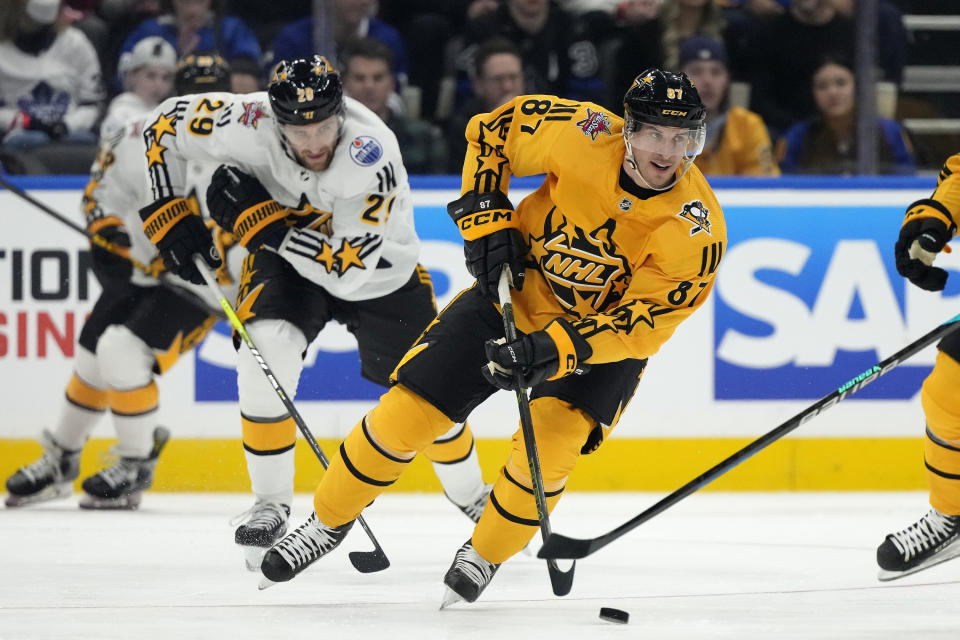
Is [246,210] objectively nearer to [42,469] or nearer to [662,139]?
[662,139]

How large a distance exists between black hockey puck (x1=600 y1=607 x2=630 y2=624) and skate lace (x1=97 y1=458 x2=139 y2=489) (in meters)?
2.31

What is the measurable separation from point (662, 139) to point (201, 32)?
2.79 m

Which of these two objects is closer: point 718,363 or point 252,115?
point 252,115

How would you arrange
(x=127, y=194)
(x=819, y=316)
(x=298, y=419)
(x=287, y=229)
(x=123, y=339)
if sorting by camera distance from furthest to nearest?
(x=819, y=316)
(x=127, y=194)
(x=123, y=339)
(x=287, y=229)
(x=298, y=419)

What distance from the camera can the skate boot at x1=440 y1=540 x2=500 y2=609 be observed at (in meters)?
3.01

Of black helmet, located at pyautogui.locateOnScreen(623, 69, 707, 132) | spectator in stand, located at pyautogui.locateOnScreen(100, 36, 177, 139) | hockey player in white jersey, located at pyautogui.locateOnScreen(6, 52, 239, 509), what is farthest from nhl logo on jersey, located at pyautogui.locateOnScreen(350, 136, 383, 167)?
spectator in stand, located at pyautogui.locateOnScreen(100, 36, 177, 139)

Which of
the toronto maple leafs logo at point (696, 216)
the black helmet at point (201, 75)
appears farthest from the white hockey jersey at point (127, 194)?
the toronto maple leafs logo at point (696, 216)

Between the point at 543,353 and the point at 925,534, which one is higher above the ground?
the point at 543,353

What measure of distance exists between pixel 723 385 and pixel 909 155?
1.14m

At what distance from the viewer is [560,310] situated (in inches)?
128

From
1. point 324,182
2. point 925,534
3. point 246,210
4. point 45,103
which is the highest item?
point 324,182

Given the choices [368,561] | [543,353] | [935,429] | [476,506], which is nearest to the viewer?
[543,353]

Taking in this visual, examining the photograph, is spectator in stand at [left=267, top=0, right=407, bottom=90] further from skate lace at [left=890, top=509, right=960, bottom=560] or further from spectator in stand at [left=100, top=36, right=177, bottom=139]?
skate lace at [left=890, top=509, right=960, bottom=560]

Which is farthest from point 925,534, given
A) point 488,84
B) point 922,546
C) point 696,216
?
point 488,84
